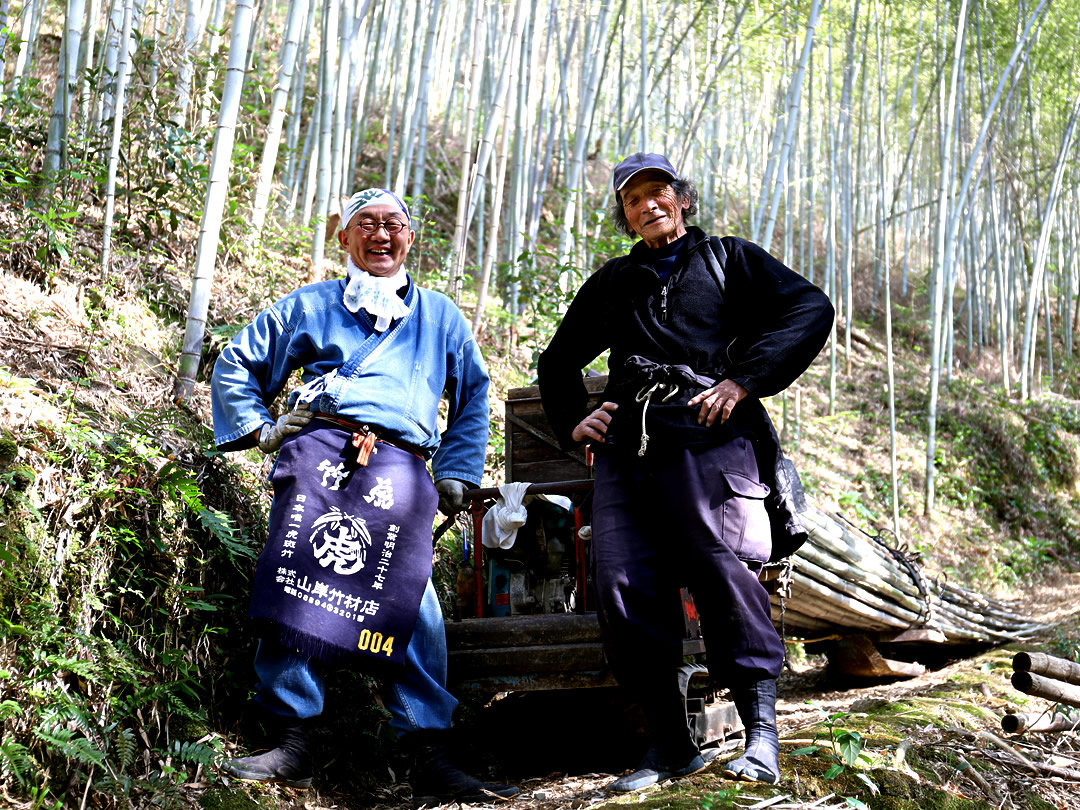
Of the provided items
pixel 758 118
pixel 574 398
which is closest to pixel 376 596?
pixel 574 398

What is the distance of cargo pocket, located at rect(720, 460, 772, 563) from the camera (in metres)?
2.08

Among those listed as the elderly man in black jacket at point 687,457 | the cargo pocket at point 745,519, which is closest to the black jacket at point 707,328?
the elderly man in black jacket at point 687,457

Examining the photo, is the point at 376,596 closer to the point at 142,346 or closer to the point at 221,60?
the point at 142,346

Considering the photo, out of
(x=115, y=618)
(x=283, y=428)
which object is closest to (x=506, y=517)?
(x=283, y=428)

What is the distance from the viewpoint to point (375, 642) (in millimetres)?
2256

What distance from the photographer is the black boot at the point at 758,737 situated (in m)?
1.90

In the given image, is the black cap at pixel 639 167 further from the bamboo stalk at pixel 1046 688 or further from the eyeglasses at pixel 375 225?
the bamboo stalk at pixel 1046 688

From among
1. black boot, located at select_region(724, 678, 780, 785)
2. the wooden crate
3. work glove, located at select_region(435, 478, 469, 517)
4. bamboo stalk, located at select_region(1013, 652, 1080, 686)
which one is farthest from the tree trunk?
bamboo stalk, located at select_region(1013, 652, 1080, 686)

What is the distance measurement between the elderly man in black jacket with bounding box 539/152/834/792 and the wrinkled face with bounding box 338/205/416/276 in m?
0.69

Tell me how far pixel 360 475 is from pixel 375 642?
1.43 feet

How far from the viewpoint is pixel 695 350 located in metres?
2.20

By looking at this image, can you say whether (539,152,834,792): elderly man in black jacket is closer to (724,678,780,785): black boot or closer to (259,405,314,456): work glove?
(724,678,780,785): black boot

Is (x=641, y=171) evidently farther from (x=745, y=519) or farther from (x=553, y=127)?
(x=553, y=127)

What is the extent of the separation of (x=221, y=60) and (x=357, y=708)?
362 centimetres
